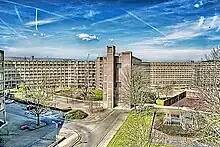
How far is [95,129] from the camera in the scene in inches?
480

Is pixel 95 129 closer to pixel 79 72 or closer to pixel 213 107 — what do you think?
pixel 213 107

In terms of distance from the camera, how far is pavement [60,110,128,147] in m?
10.4

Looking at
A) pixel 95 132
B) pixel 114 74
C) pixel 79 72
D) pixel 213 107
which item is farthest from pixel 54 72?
pixel 213 107

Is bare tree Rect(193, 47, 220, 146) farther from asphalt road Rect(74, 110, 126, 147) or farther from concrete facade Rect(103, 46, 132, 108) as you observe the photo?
concrete facade Rect(103, 46, 132, 108)

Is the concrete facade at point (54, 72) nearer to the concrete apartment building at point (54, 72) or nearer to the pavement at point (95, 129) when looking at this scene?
the concrete apartment building at point (54, 72)

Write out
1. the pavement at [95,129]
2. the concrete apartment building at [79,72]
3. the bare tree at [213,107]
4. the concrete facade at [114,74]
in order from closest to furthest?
1. the bare tree at [213,107]
2. the pavement at [95,129]
3. the concrete facade at [114,74]
4. the concrete apartment building at [79,72]

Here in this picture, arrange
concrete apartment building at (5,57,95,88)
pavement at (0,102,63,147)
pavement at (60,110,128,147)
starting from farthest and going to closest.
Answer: concrete apartment building at (5,57,95,88) < pavement at (60,110,128,147) < pavement at (0,102,63,147)

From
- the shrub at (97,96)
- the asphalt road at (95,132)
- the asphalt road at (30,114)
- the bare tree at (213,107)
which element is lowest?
the asphalt road at (95,132)

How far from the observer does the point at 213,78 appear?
739cm

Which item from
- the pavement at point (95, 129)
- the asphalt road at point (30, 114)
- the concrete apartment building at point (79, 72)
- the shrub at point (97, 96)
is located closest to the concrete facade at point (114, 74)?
the concrete apartment building at point (79, 72)

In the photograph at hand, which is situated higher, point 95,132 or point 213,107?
point 213,107

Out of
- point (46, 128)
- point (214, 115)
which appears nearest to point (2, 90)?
point (46, 128)

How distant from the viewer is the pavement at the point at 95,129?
10353mm

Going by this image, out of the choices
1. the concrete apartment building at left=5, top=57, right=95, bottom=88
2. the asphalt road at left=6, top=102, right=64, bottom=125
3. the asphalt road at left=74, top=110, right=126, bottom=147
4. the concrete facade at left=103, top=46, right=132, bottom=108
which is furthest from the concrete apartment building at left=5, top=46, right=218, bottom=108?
the asphalt road at left=74, top=110, right=126, bottom=147
